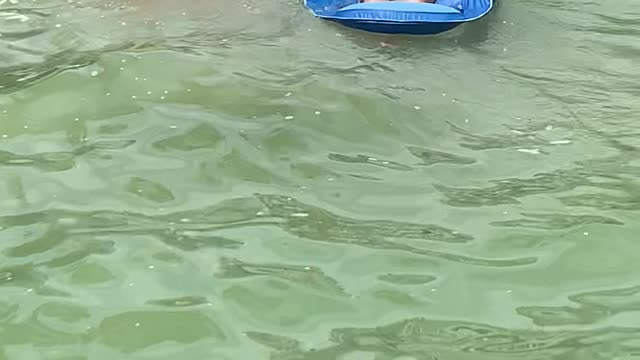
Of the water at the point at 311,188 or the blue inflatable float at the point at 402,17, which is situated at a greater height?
the blue inflatable float at the point at 402,17

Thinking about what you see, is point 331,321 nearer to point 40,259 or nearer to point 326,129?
point 40,259

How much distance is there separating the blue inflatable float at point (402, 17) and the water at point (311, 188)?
13cm

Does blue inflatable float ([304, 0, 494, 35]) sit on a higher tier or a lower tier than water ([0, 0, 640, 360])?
higher

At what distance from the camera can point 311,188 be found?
4.06m

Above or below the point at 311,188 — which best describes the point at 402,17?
above

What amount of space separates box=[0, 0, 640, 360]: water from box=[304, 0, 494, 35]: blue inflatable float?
13 centimetres

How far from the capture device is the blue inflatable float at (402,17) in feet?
16.8

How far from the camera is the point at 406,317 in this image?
10.8 feet

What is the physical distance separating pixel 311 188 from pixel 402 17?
147 cm

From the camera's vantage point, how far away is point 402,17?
5117 mm

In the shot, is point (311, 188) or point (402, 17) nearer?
point (311, 188)

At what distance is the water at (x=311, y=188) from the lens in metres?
3.27

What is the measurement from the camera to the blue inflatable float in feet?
16.8

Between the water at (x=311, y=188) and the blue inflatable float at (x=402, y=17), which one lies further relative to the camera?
the blue inflatable float at (x=402, y=17)
